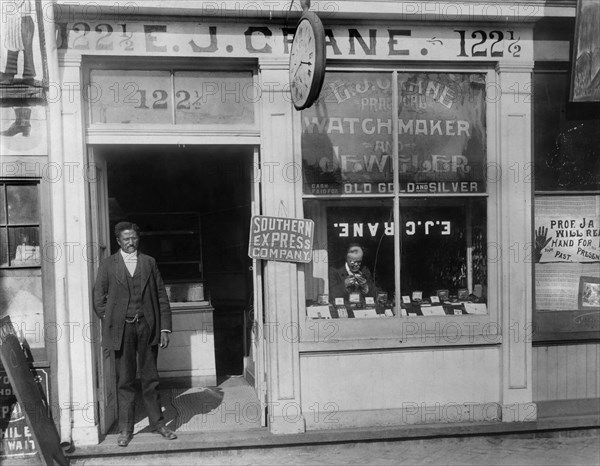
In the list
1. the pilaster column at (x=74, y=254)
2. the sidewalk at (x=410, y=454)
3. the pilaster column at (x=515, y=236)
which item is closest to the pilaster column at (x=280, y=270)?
the sidewalk at (x=410, y=454)

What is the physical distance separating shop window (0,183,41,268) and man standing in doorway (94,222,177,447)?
2.12 feet

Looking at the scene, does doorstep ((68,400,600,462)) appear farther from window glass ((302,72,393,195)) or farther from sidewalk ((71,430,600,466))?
window glass ((302,72,393,195))

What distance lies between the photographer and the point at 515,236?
596cm

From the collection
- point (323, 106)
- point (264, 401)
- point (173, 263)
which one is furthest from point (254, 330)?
point (323, 106)

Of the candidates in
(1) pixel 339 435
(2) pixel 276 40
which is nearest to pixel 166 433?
(1) pixel 339 435

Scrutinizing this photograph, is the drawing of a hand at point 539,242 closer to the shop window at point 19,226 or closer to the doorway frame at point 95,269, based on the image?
the doorway frame at point 95,269

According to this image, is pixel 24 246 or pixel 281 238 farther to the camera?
pixel 281 238

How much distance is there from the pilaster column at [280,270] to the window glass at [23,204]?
2072 mm

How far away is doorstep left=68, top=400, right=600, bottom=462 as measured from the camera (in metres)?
5.40

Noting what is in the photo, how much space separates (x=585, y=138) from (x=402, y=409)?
11.1ft

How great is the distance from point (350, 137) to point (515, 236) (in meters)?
1.92

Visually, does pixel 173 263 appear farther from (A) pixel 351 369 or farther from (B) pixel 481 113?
(B) pixel 481 113

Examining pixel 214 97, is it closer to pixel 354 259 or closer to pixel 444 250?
pixel 354 259

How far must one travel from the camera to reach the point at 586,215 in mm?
6289
